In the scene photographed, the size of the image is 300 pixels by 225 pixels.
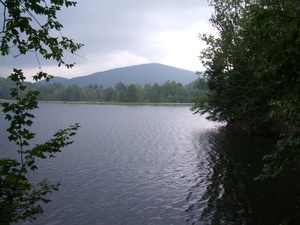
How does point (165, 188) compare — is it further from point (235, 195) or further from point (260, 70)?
point (260, 70)

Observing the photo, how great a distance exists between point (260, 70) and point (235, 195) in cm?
805

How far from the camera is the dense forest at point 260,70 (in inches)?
166

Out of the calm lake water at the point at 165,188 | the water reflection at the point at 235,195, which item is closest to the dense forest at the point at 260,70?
the water reflection at the point at 235,195

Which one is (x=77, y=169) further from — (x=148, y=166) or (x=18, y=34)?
(x=18, y=34)

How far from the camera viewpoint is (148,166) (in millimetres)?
18391

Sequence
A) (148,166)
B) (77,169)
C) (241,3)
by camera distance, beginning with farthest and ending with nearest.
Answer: (241,3) → (148,166) → (77,169)

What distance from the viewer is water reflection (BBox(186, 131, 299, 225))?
992 centimetres

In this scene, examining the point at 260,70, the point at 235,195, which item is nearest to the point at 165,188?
the point at 235,195

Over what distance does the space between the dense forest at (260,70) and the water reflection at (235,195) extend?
2326 millimetres

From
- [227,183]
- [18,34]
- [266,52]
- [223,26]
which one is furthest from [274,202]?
[223,26]

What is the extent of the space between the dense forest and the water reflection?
91.6 inches

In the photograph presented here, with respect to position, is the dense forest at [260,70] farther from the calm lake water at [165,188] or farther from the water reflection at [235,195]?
the calm lake water at [165,188]

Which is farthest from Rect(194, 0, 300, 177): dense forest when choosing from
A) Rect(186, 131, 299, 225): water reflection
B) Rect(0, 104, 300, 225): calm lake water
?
Rect(0, 104, 300, 225): calm lake water

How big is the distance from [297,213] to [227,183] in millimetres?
4344
